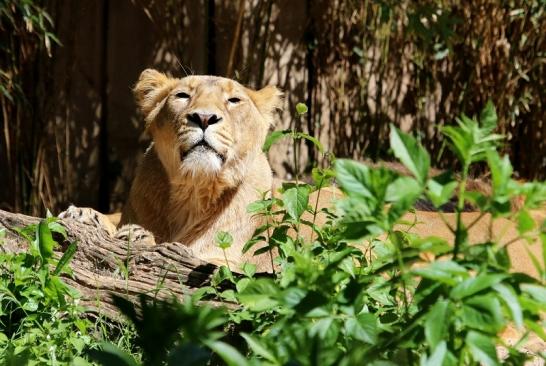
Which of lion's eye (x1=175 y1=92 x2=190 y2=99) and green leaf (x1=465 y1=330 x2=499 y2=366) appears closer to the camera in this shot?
green leaf (x1=465 y1=330 x2=499 y2=366)

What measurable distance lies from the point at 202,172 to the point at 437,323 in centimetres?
290

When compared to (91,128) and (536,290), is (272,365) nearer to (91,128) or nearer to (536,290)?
(536,290)

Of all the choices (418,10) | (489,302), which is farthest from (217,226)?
(489,302)

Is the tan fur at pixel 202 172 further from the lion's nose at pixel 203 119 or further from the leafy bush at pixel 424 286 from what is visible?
the leafy bush at pixel 424 286

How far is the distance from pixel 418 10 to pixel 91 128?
105 inches

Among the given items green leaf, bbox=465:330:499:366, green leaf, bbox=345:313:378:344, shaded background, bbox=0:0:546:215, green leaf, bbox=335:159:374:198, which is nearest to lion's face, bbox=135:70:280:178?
shaded background, bbox=0:0:546:215

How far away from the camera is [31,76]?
24.4 feet

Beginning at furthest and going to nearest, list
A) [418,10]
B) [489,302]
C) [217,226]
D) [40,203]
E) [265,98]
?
[40,203]
[418,10]
[265,98]
[217,226]
[489,302]

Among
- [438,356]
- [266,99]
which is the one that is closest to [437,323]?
[438,356]

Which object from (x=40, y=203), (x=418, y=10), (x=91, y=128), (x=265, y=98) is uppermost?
(x=418, y=10)

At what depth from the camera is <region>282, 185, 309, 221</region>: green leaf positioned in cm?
324

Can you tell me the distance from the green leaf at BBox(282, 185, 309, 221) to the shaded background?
4.10m

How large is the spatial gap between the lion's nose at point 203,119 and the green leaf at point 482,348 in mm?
2901

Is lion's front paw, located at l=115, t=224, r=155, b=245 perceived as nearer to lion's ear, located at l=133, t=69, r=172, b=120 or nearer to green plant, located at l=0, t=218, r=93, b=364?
green plant, located at l=0, t=218, r=93, b=364
